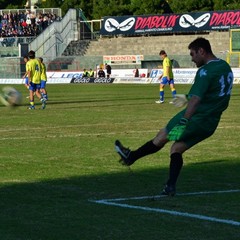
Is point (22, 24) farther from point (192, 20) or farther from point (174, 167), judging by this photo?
point (174, 167)

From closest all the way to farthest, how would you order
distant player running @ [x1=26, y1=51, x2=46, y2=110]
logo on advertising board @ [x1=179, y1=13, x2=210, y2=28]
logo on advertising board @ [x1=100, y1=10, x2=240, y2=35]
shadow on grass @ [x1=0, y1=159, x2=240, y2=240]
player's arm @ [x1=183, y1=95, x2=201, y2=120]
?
shadow on grass @ [x1=0, y1=159, x2=240, y2=240] < player's arm @ [x1=183, y1=95, x2=201, y2=120] < distant player running @ [x1=26, y1=51, x2=46, y2=110] < logo on advertising board @ [x1=100, y1=10, x2=240, y2=35] < logo on advertising board @ [x1=179, y1=13, x2=210, y2=28]

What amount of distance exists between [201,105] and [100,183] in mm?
1982

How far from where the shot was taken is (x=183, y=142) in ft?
36.0

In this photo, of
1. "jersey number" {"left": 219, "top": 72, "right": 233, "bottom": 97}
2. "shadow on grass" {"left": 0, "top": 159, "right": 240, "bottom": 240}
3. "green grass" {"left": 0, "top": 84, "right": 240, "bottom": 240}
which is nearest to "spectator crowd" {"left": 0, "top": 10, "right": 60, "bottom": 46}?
"green grass" {"left": 0, "top": 84, "right": 240, "bottom": 240}

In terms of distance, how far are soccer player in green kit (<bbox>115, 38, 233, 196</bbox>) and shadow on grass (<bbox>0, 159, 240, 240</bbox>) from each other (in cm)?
55

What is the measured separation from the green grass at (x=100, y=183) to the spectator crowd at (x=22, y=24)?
5638 centimetres

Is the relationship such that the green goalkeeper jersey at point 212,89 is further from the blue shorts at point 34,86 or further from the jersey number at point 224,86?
the blue shorts at point 34,86

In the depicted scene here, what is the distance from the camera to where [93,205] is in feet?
33.2

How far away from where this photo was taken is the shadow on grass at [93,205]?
8516mm

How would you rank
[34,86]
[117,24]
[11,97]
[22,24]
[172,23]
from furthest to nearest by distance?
[22,24], [117,24], [172,23], [34,86], [11,97]

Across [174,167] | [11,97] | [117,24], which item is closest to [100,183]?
[174,167]

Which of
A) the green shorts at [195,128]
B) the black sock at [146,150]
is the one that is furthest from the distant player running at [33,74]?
the green shorts at [195,128]

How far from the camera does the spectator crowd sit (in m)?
78.0

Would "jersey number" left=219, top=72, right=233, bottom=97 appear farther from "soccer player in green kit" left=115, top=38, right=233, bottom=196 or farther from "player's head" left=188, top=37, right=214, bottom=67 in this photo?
"player's head" left=188, top=37, right=214, bottom=67
